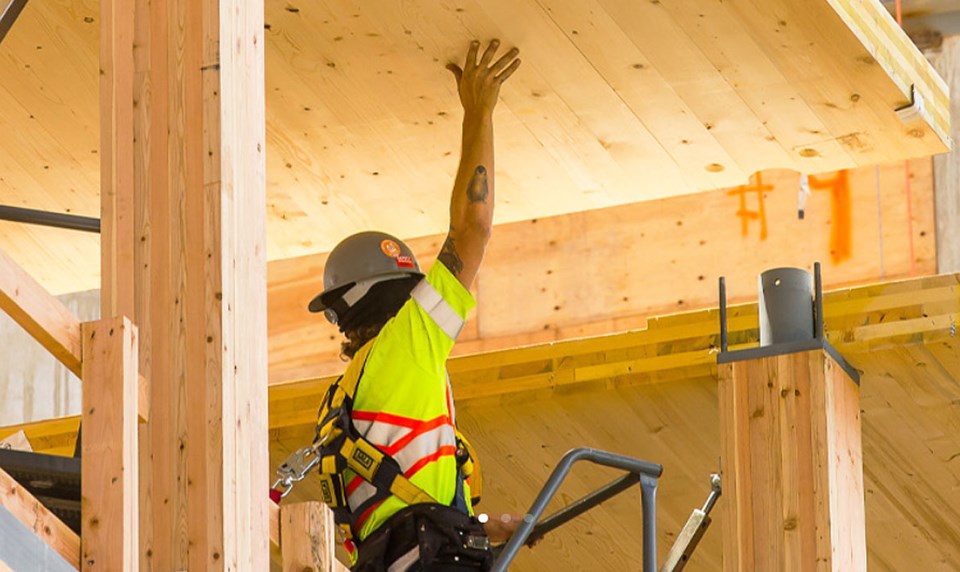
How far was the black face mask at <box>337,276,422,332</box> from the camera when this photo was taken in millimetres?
7281

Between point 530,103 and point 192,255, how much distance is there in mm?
3664

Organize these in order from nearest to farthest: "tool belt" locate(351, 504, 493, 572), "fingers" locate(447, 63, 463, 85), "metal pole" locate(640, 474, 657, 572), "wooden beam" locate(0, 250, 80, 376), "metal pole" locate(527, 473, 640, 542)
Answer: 1. "wooden beam" locate(0, 250, 80, 376)
2. "tool belt" locate(351, 504, 493, 572)
3. "metal pole" locate(640, 474, 657, 572)
4. "metal pole" locate(527, 473, 640, 542)
5. "fingers" locate(447, 63, 463, 85)

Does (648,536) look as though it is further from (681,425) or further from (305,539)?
(681,425)

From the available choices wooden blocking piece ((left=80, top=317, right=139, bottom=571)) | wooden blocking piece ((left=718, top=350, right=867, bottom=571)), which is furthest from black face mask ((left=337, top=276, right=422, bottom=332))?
wooden blocking piece ((left=80, top=317, right=139, bottom=571))

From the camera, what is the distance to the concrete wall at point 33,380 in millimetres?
15258

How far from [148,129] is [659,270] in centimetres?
832

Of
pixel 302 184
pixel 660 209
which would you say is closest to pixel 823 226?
pixel 660 209

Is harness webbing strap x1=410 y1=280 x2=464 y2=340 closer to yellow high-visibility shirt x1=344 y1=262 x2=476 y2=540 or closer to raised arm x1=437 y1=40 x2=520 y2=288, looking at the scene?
yellow high-visibility shirt x1=344 y1=262 x2=476 y2=540

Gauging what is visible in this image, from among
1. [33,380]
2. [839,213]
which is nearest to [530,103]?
[839,213]

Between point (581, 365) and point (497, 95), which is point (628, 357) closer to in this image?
point (581, 365)

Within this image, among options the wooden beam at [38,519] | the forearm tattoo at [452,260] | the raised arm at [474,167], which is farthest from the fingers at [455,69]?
the wooden beam at [38,519]

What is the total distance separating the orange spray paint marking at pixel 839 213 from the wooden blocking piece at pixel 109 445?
8810mm

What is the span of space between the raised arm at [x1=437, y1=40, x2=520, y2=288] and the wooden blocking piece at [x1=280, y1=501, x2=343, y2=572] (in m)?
1.70

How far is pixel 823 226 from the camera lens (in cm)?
1305
